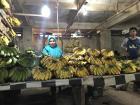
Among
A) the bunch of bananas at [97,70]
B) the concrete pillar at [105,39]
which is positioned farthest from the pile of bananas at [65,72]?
the concrete pillar at [105,39]

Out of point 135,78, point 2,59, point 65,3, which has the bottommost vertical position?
point 135,78

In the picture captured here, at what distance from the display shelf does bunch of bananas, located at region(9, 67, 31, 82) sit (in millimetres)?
106

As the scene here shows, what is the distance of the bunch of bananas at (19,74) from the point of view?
2.58 meters

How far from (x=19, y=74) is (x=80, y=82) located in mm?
777

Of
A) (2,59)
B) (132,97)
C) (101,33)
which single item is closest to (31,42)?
(101,33)

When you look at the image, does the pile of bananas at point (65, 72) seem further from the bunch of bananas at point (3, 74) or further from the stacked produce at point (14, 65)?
the bunch of bananas at point (3, 74)

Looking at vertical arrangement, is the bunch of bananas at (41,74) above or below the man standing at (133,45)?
Answer: below

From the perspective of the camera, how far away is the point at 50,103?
437cm

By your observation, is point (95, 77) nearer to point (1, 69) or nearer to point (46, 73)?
point (46, 73)

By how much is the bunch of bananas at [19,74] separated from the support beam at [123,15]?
4.44m

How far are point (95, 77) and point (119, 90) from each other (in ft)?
11.2

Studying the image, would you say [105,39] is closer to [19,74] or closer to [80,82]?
→ [80,82]

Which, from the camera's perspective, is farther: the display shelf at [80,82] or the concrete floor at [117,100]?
the concrete floor at [117,100]

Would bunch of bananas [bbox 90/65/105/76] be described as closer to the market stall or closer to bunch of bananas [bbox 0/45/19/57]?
the market stall
